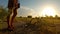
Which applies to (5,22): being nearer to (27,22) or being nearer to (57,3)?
(27,22)

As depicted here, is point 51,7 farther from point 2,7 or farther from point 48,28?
point 2,7

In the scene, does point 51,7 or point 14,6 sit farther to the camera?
point 51,7

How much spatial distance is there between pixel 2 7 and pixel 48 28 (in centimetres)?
138

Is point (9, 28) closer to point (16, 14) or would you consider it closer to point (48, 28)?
A: point (16, 14)

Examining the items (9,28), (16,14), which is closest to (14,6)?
(16,14)

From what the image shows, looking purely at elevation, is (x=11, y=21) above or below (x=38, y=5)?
below

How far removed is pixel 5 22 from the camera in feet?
15.5

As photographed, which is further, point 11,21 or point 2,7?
point 2,7

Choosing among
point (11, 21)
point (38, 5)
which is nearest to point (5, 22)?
point (11, 21)

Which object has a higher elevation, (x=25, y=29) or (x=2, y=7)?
(x=2, y=7)

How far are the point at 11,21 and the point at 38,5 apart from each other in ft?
3.05

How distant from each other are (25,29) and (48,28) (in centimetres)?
60

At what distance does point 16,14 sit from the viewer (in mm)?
4453

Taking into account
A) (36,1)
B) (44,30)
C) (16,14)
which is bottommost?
(44,30)
